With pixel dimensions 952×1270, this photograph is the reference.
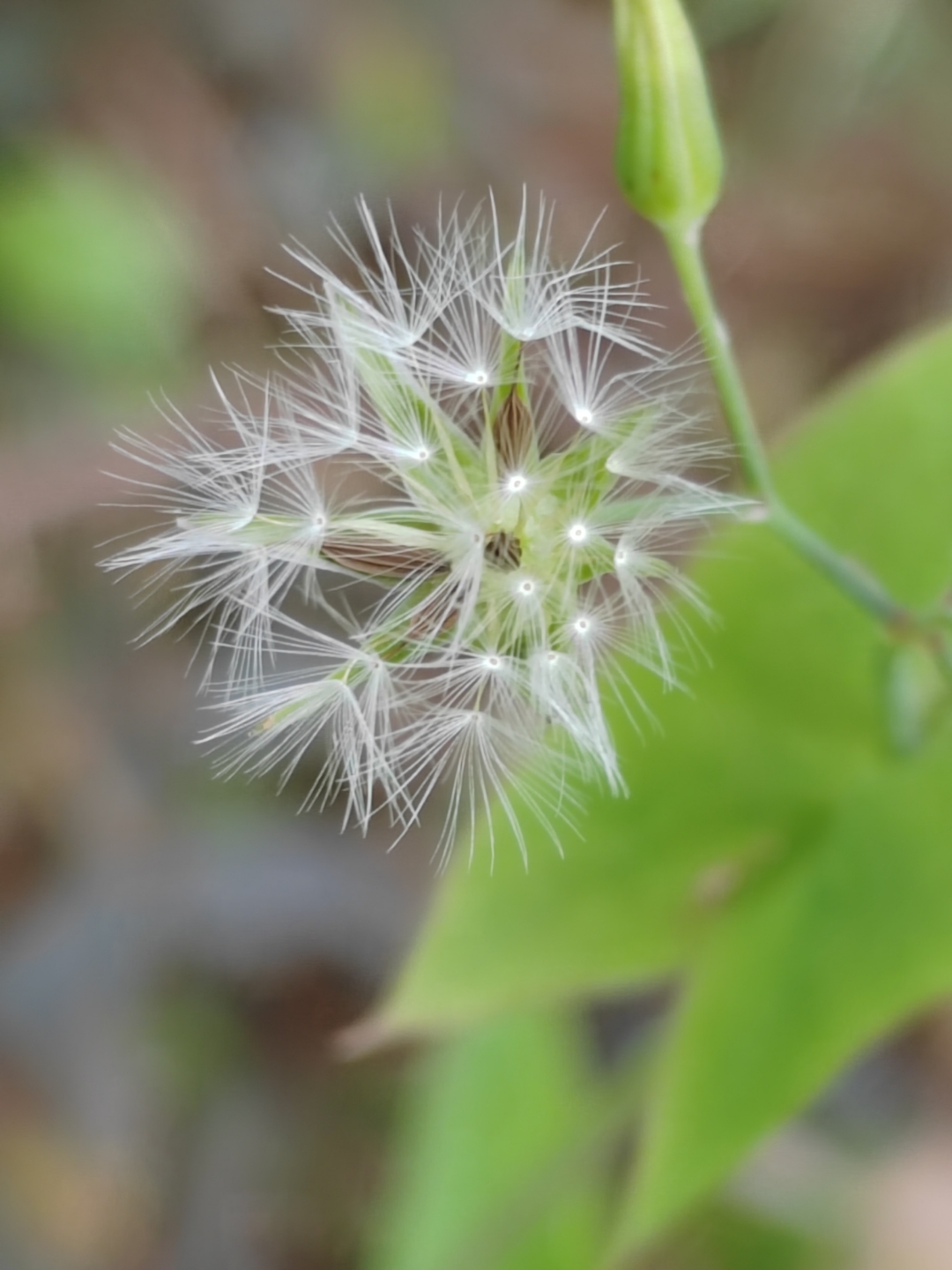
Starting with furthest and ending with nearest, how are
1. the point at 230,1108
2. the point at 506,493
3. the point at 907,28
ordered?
the point at 907,28, the point at 230,1108, the point at 506,493

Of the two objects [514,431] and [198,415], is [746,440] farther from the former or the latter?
[198,415]

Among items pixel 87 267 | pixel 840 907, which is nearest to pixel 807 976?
pixel 840 907

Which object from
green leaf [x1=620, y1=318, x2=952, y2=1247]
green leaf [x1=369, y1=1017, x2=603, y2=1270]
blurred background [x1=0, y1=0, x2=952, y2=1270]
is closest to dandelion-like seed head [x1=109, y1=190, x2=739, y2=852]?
green leaf [x1=620, y1=318, x2=952, y2=1247]

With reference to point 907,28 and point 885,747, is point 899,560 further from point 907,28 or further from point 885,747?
point 907,28

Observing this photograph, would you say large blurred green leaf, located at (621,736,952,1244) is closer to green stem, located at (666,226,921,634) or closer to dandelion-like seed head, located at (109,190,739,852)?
green stem, located at (666,226,921,634)

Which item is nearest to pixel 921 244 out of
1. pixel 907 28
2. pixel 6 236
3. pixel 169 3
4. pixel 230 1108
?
pixel 907 28

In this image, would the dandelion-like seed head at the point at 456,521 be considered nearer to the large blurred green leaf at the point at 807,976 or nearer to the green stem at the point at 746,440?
the green stem at the point at 746,440

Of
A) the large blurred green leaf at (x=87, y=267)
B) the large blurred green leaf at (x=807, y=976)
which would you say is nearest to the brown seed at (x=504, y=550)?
the large blurred green leaf at (x=807, y=976)
